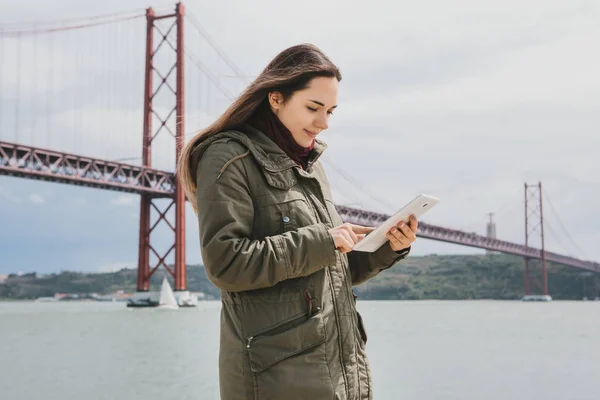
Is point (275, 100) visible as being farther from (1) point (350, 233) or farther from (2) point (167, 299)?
(2) point (167, 299)

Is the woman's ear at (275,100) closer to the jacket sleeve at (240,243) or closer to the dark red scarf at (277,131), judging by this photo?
the dark red scarf at (277,131)

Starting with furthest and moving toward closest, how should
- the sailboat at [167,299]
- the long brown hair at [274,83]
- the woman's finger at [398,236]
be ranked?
the sailboat at [167,299], the woman's finger at [398,236], the long brown hair at [274,83]

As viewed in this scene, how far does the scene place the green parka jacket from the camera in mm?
1355

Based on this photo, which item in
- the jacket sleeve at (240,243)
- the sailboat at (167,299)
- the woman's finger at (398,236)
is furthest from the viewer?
the sailboat at (167,299)

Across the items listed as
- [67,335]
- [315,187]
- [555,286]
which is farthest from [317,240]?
[555,286]

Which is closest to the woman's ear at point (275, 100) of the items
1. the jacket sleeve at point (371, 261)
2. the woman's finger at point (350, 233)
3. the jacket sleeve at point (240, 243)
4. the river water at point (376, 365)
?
the jacket sleeve at point (240, 243)

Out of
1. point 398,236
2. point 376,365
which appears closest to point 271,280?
point 398,236

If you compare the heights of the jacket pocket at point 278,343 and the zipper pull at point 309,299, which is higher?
the zipper pull at point 309,299

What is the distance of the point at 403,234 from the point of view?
159cm

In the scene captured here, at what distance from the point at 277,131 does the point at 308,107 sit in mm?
70

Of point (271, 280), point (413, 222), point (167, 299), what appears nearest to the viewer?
point (271, 280)

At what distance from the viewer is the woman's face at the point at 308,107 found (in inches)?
58.2

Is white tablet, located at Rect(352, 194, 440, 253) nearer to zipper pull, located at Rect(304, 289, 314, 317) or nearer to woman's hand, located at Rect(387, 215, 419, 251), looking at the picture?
woman's hand, located at Rect(387, 215, 419, 251)

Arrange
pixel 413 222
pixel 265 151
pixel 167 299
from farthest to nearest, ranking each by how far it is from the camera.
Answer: pixel 167 299
pixel 413 222
pixel 265 151
